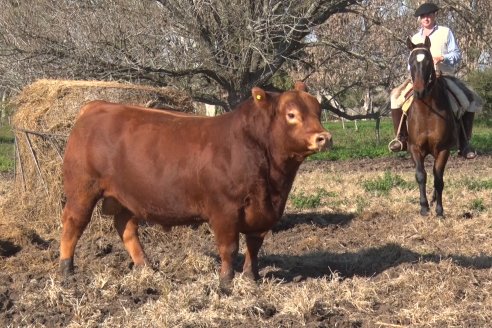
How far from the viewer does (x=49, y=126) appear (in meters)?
9.48

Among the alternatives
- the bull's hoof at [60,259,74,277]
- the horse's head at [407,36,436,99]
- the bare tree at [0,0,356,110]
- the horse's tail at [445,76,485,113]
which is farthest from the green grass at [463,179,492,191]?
the bull's hoof at [60,259,74,277]

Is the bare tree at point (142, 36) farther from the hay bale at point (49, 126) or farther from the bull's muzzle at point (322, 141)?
the bull's muzzle at point (322, 141)

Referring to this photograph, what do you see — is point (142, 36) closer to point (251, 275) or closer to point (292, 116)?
point (251, 275)

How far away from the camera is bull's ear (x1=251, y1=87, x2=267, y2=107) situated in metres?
5.96

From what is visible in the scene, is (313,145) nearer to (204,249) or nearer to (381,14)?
(204,249)

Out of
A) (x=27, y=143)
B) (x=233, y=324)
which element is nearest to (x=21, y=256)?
(x=27, y=143)

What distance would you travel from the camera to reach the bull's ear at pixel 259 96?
5.96 m

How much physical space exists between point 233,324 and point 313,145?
4.43 feet

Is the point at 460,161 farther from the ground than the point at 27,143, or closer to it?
closer to it

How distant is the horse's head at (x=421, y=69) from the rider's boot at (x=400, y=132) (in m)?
0.96

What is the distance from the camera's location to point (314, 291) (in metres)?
5.95

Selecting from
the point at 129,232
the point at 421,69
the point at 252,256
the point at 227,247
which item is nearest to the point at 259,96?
the point at 227,247

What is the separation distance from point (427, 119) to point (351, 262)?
157 inches

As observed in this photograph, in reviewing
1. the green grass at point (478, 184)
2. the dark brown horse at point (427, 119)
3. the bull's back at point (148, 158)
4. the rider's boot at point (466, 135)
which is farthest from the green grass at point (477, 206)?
the bull's back at point (148, 158)
